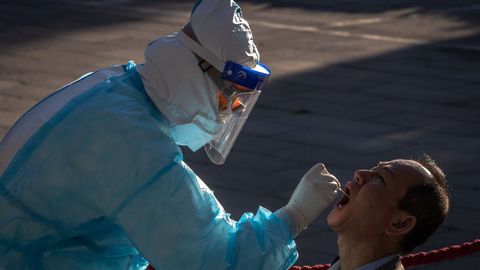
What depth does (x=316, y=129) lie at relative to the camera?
293 inches

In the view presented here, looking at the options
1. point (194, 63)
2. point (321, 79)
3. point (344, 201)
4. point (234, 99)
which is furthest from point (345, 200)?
point (321, 79)

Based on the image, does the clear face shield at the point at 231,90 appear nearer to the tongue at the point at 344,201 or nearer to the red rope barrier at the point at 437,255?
the tongue at the point at 344,201

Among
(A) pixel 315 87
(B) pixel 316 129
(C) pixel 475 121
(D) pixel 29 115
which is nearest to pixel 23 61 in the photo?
(A) pixel 315 87

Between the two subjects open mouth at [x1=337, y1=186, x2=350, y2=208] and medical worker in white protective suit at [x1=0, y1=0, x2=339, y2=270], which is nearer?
medical worker in white protective suit at [x1=0, y1=0, x2=339, y2=270]

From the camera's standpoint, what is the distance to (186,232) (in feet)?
9.55

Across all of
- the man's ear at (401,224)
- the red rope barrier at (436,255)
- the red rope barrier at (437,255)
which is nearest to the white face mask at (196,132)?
the man's ear at (401,224)

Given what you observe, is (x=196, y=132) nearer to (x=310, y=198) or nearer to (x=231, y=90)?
(x=231, y=90)

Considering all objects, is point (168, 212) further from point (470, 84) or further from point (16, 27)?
point (16, 27)

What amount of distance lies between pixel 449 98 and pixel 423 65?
128 cm

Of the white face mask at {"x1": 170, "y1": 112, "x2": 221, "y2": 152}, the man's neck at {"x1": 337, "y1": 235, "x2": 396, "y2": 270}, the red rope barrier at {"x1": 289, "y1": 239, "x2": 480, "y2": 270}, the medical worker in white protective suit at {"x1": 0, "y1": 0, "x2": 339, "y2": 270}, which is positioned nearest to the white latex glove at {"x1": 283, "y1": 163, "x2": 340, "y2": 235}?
the medical worker in white protective suit at {"x1": 0, "y1": 0, "x2": 339, "y2": 270}

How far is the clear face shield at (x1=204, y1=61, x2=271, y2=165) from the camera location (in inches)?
120

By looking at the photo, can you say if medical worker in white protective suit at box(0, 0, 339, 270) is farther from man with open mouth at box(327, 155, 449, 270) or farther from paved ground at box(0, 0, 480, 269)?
paved ground at box(0, 0, 480, 269)

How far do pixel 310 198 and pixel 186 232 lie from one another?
38cm

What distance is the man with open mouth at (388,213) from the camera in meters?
3.01
